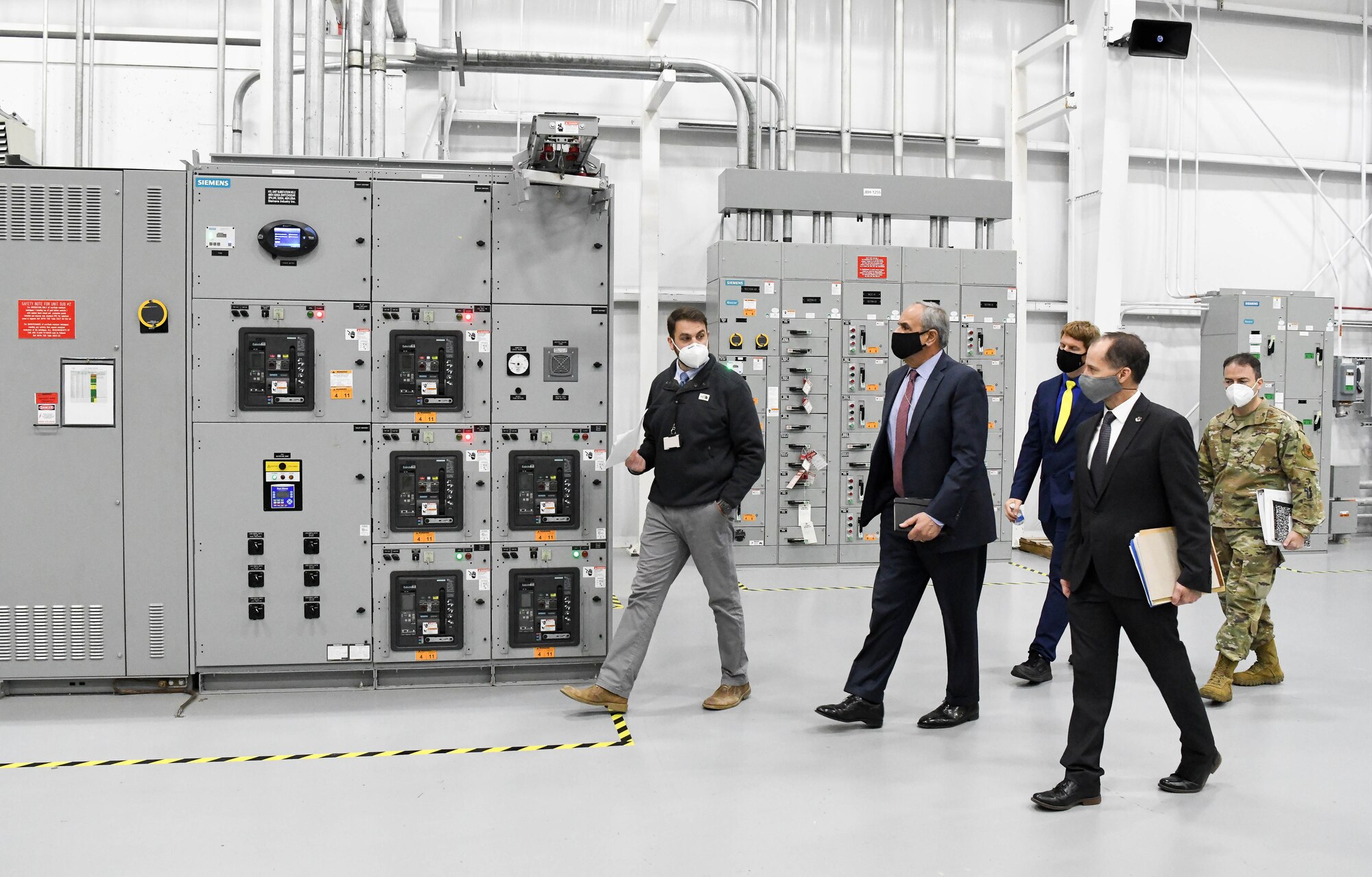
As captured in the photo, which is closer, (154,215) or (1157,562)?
(1157,562)

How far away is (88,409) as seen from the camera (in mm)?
4922

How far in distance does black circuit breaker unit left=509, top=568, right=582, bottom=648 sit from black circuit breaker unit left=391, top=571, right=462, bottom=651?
0.29 metres

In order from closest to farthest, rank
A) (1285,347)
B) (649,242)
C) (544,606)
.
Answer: (544,606) < (649,242) < (1285,347)

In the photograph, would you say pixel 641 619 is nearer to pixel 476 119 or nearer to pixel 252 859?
pixel 252 859

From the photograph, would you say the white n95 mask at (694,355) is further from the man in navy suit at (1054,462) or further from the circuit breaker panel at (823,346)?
the circuit breaker panel at (823,346)

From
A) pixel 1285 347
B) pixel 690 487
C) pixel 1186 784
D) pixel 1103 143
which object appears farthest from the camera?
pixel 1285 347

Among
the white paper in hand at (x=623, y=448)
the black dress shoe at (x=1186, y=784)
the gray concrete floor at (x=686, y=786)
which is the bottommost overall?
the gray concrete floor at (x=686, y=786)

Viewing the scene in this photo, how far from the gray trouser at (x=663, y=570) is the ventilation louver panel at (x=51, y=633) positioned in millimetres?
2436

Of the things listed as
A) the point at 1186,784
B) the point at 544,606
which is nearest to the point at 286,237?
the point at 544,606

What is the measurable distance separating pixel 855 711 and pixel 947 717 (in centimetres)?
43

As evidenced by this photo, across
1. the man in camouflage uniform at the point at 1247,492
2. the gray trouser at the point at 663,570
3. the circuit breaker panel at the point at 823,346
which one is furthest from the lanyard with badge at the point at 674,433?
the circuit breaker panel at the point at 823,346

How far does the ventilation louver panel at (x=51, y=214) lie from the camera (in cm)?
487

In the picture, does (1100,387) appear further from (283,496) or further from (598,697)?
(283,496)

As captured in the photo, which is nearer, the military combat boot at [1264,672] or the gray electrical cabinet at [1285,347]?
the military combat boot at [1264,672]
